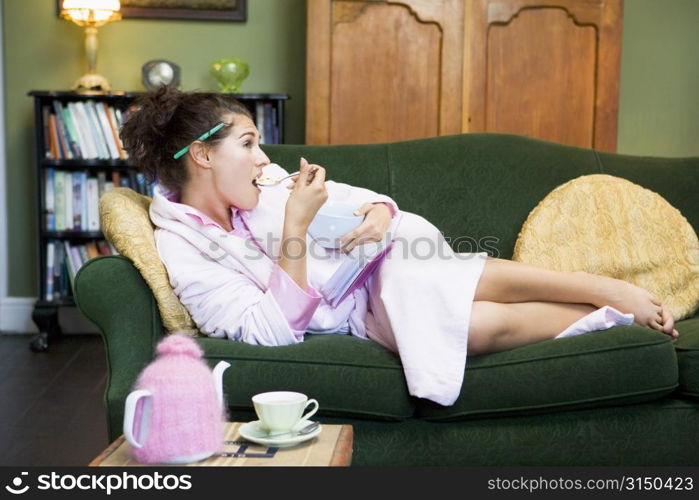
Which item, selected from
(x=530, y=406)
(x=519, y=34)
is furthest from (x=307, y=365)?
(x=519, y=34)

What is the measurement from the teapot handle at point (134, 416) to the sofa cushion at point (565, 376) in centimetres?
76

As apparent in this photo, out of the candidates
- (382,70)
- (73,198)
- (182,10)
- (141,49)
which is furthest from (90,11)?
(382,70)

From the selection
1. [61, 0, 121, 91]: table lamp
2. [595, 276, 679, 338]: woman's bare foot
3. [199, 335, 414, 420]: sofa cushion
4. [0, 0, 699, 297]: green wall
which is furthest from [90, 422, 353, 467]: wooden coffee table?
[0, 0, 699, 297]: green wall

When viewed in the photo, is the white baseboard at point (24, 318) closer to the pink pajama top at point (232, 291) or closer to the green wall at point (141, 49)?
the green wall at point (141, 49)

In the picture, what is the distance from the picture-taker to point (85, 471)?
1.22 meters

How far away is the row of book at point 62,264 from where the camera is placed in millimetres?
4023

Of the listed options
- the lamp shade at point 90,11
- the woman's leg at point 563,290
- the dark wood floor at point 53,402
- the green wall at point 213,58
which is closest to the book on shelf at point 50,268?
the dark wood floor at point 53,402

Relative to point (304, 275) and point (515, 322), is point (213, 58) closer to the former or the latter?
point (304, 275)

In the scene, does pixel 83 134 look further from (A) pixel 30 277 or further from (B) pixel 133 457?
(B) pixel 133 457

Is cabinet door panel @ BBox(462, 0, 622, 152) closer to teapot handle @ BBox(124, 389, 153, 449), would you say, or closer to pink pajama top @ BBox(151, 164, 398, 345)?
pink pajama top @ BBox(151, 164, 398, 345)

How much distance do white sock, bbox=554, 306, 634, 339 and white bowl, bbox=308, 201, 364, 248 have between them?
0.56 m

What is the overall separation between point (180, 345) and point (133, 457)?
18cm

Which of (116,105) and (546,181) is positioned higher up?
(116,105)

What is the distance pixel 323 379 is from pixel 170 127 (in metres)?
0.74
